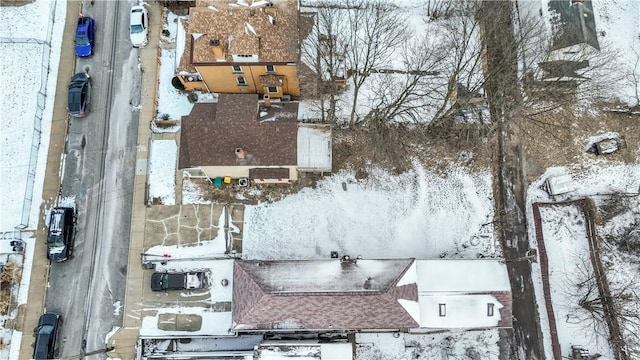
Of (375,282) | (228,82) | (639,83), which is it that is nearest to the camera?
(375,282)

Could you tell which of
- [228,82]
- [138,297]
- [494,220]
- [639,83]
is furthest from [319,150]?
[639,83]

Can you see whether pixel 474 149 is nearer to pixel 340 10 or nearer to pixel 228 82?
pixel 340 10

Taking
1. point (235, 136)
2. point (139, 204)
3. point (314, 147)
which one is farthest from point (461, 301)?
point (139, 204)

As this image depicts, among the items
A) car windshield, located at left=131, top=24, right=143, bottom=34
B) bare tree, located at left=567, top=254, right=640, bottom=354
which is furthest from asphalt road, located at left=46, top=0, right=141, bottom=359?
bare tree, located at left=567, top=254, right=640, bottom=354

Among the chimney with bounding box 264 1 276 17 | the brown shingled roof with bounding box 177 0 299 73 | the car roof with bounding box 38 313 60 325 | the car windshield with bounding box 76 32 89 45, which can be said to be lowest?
the car roof with bounding box 38 313 60 325

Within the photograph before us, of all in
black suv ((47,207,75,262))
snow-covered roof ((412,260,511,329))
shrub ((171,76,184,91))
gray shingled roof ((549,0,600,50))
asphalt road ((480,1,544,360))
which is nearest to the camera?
snow-covered roof ((412,260,511,329))

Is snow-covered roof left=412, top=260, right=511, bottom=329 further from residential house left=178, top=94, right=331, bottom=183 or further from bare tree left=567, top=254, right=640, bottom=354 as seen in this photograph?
residential house left=178, top=94, right=331, bottom=183
